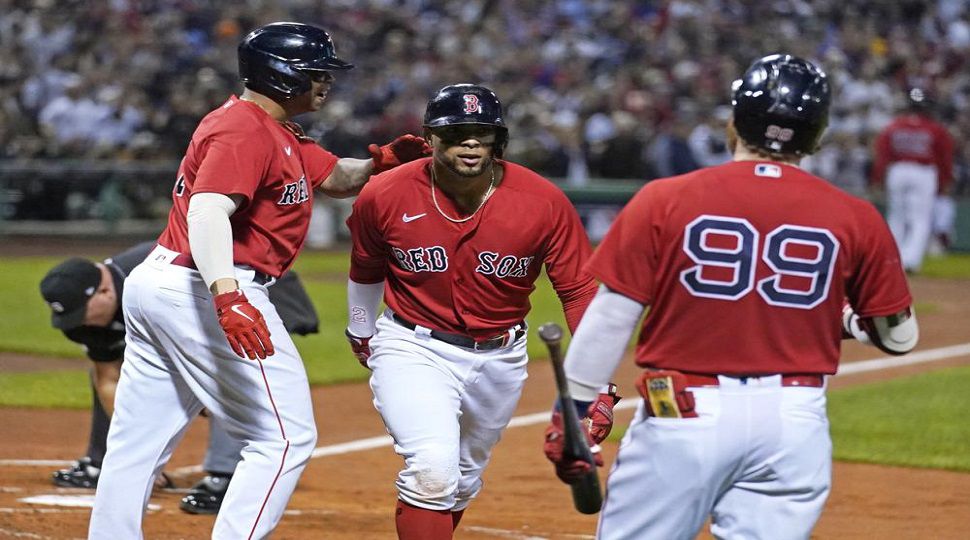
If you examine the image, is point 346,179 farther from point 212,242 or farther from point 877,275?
point 877,275

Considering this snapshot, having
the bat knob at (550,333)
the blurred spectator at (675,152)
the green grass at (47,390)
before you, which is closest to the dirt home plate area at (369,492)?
the green grass at (47,390)

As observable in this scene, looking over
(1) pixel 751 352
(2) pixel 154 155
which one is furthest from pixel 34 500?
(2) pixel 154 155

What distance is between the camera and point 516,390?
5.46m

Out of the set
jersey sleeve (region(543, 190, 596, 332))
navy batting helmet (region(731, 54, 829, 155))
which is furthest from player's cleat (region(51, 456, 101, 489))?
navy batting helmet (region(731, 54, 829, 155))

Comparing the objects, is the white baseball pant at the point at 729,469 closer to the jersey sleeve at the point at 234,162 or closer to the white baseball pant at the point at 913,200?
the jersey sleeve at the point at 234,162

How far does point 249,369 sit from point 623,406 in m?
5.32

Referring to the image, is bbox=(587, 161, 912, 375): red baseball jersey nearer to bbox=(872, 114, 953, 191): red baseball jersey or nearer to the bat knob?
the bat knob

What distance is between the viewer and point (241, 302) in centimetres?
462

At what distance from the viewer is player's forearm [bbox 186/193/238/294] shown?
4676mm

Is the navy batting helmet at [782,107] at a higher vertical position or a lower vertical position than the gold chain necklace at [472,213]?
higher

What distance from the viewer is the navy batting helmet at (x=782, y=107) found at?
12.4 ft

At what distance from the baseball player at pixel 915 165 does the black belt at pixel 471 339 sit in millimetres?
12663

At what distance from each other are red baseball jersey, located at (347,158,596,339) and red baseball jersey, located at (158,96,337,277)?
30 centimetres

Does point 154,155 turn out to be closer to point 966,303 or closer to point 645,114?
point 645,114
